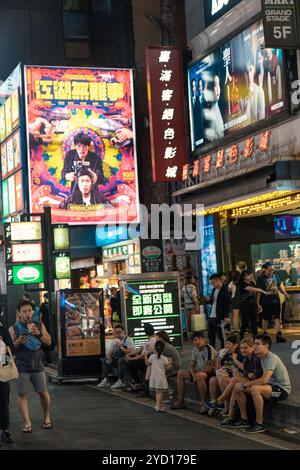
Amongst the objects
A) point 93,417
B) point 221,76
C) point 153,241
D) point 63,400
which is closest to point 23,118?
point 153,241

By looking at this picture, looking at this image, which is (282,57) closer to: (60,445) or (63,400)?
(63,400)

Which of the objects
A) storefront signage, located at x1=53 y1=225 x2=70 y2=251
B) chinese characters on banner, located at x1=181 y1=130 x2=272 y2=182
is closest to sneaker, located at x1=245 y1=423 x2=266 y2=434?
chinese characters on banner, located at x1=181 y1=130 x2=272 y2=182

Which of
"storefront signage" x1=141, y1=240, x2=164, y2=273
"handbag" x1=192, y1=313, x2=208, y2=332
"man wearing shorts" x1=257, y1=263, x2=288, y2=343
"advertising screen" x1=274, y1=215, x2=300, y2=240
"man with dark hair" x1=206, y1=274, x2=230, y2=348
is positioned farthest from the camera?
"storefront signage" x1=141, y1=240, x2=164, y2=273

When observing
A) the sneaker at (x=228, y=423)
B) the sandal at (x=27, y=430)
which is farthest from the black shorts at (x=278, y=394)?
the sandal at (x=27, y=430)

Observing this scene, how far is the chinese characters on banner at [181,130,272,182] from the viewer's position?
20.5 metres

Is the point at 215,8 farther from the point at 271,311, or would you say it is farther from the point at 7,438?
the point at 7,438

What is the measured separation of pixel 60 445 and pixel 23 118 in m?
22.3

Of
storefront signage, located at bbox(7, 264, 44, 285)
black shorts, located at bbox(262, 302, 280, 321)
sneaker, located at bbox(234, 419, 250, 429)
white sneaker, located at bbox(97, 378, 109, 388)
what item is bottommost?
sneaker, located at bbox(234, 419, 250, 429)

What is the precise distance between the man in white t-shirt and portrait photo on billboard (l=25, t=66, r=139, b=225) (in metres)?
14.4

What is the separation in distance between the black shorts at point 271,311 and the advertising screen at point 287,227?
13.4 ft

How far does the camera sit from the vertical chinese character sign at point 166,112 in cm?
2514

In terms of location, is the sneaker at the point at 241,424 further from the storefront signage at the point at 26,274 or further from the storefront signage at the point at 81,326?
the storefront signage at the point at 26,274

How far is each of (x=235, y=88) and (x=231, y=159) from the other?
6.14 feet

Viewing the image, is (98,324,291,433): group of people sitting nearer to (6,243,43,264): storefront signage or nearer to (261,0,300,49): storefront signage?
(6,243,43,264): storefront signage
